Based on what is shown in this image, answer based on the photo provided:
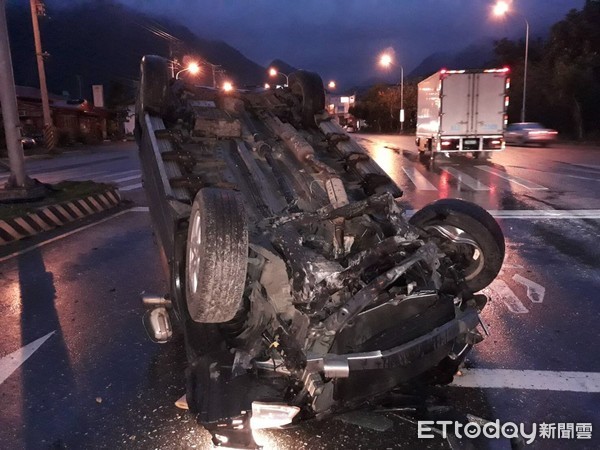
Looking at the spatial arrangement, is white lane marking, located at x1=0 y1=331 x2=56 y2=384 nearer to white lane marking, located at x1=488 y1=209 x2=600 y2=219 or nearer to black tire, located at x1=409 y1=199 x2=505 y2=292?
black tire, located at x1=409 y1=199 x2=505 y2=292

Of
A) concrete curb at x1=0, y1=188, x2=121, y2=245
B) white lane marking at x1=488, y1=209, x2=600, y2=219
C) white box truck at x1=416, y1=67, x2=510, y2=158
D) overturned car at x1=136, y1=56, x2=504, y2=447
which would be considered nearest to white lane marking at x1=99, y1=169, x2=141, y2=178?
concrete curb at x1=0, y1=188, x2=121, y2=245

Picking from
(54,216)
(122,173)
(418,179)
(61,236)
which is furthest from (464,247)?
(122,173)

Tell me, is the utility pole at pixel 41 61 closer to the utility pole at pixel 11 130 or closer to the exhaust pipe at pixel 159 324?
the utility pole at pixel 11 130

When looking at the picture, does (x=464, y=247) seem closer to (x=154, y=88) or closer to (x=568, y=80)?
(x=154, y=88)

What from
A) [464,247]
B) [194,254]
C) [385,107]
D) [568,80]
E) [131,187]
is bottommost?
[131,187]

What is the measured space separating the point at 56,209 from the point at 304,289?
8.30 meters

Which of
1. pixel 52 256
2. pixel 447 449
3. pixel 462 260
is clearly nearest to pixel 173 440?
pixel 447 449

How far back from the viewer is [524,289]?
5902mm

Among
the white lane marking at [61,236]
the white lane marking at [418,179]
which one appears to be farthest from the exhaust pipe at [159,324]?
the white lane marking at [418,179]

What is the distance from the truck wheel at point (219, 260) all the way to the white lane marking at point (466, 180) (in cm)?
1067

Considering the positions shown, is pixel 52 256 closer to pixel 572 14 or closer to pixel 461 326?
pixel 461 326

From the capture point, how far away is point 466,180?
14688mm

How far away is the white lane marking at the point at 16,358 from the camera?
4.24 meters

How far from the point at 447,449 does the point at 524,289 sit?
3201mm
